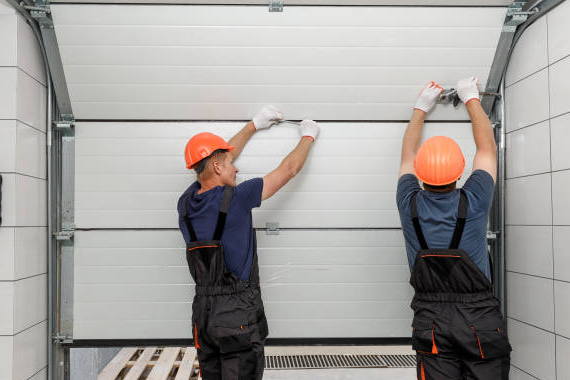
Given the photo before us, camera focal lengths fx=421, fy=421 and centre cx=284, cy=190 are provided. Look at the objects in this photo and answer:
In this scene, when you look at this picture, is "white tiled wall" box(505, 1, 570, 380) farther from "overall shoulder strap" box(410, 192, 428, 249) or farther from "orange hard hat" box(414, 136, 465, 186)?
"overall shoulder strap" box(410, 192, 428, 249)

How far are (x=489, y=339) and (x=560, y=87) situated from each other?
1.23 metres

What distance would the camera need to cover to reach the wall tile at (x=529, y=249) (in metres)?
2.11

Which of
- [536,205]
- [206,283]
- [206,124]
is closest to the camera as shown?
[206,283]

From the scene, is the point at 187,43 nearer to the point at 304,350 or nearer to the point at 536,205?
the point at 536,205

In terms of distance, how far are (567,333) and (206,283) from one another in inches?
67.1

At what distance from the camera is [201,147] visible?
2115 millimetres

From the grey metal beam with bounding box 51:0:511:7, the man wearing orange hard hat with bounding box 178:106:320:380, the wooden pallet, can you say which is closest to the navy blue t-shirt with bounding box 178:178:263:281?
the man wearing orange hard hat with bounding box 178:106:320:380

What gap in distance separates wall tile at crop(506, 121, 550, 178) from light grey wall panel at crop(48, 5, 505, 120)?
0.33m

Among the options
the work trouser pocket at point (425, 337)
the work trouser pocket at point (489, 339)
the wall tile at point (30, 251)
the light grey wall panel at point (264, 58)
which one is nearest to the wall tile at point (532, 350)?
the work trouser pocket at point (489, 339)

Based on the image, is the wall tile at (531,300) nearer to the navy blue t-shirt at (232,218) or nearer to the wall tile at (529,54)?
the wall tile at (529,54)

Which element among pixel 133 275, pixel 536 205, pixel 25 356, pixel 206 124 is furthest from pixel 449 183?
pixel 25 356

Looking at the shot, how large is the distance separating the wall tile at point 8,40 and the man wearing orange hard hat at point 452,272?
6.79ft

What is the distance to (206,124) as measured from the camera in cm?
246

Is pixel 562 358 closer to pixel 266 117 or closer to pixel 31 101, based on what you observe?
pixel 266 117
